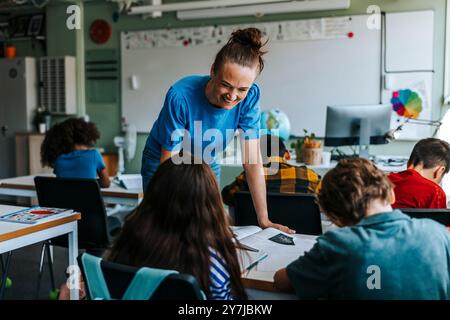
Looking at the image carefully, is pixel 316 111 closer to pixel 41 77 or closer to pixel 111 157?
pixel 111 157

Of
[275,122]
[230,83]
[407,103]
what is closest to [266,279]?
[230,83]

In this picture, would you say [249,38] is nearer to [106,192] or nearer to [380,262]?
[380,262]

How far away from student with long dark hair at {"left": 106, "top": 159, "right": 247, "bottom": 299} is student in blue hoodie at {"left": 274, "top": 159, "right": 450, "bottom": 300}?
7.8 inches

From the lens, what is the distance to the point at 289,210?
7.91 feet

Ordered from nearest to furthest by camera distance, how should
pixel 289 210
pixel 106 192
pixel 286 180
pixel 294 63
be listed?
pixel 289 210
pixel 286 180
pixel 106 192
pixel 294 63

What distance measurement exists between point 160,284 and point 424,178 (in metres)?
1.55

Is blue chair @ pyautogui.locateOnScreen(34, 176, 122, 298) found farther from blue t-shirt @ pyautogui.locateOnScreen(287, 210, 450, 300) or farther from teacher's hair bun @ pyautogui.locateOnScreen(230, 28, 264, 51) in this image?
blue t-shirt @ pyautogui.locateOnScreen(287, 210, 450, 300)

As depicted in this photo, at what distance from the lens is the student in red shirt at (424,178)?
2.18 m

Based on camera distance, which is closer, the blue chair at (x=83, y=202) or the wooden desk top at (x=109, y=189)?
the blue chair at (x=83, y=202)

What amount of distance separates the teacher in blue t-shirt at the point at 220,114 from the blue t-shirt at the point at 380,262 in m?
0.71

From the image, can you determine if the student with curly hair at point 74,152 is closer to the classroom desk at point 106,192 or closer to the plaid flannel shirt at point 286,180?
the classroom desk at point 106,192

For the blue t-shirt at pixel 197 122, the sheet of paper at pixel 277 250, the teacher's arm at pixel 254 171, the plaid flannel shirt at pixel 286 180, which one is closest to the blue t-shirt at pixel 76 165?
the plaid flannel shirt at pixel 286 180

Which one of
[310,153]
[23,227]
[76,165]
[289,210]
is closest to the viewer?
[23,227]
